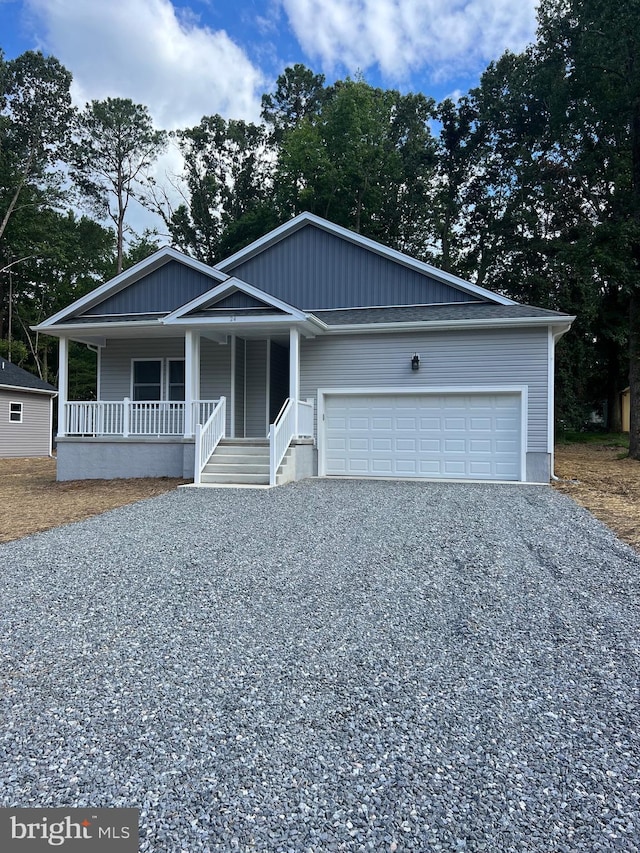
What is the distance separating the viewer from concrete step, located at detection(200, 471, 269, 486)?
10.4 meters

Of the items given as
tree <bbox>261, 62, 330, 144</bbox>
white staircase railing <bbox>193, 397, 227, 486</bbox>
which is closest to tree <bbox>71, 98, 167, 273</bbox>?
tree <bbox>261, 62, 330, 144</bbox>

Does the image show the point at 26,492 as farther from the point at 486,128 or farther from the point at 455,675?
the point at 486,128

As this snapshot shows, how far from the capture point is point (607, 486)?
11.0 m

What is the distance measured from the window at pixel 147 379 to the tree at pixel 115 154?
18472mm

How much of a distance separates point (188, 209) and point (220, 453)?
2299 centimetres

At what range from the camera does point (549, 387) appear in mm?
11609

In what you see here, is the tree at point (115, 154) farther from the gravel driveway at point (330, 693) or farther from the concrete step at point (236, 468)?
the gravel driveway at point (330, 693)

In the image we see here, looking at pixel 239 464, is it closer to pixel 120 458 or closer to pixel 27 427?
pixel 120 458

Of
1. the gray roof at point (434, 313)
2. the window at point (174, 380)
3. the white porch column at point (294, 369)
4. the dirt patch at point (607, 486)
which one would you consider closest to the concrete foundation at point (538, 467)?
the dirt patch at point (607, 486)

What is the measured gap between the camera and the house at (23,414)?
2052cm

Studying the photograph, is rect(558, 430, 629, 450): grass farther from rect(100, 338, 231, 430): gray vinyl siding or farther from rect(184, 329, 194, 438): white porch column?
rect(184, 329, 194, 438): white porch column

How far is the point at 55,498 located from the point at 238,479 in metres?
3.22

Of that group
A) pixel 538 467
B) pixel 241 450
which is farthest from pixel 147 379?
pixel 538 467

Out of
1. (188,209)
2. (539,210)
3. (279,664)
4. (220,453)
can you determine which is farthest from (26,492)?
(188,209)
